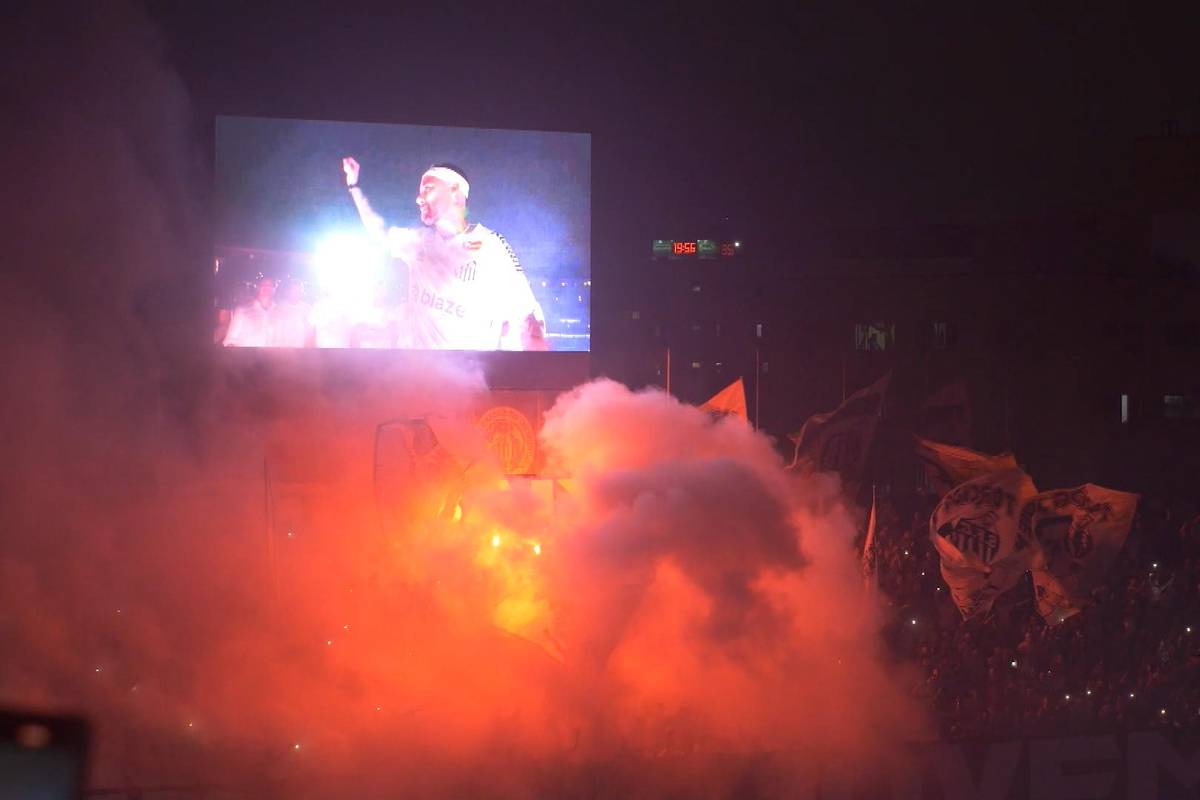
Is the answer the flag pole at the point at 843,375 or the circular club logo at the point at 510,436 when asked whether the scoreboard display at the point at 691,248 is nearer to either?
the flag pole at the point at 843,375

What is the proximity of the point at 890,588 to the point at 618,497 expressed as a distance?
4.38 meters

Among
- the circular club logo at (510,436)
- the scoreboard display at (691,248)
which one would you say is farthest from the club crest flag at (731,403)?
the scoreboard display at (691,248)

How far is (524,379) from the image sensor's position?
17219 millimetres

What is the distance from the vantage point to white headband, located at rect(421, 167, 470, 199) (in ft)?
50.7

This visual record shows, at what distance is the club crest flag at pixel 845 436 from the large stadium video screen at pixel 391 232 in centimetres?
475

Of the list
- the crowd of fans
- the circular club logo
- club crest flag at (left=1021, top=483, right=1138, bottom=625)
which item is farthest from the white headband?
club crest flag at (left=1021, top=483, right=1138, bottom=625)

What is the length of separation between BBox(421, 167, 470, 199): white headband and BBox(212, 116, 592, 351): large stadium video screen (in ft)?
0.05

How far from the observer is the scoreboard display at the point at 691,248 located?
23.0 metres

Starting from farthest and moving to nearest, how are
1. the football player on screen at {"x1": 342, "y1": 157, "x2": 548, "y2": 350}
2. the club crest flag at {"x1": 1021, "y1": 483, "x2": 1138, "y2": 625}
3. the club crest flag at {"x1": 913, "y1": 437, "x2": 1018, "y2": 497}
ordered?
1. the football player on screen at {"x1": 342, "y1": 157, "x2": 548, "y2": 350}
2. the club crest flag at {"x1": 913, "y1": 437, "x2": 1018, "y2": 497}
3. the club crest flag at {"x1": 1021, "y1": 483, "x2": 1138, "y2": 625}

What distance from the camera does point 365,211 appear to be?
15414 millimetres

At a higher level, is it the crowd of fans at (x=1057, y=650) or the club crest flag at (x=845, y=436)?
the club crest flag at (x=845, y=436)

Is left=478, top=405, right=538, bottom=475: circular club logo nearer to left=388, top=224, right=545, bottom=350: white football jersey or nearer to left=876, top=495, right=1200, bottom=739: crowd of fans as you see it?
left=388, top=224, right=545, bottom=350: white football jersey

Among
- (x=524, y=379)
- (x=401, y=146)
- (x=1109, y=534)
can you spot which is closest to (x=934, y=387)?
(x=524, y=379)

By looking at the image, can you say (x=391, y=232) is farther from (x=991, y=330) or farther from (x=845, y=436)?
(x=991, y=330)
